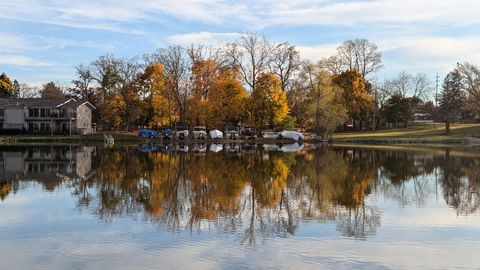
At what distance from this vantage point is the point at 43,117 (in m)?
83.8

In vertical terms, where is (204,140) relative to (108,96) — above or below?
below

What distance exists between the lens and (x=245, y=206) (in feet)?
58.0

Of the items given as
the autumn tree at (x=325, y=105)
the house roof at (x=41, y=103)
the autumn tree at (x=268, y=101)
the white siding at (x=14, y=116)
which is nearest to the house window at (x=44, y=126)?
the white siding at (x=14, y=116)

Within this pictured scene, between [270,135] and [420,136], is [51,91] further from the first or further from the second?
[420,136]

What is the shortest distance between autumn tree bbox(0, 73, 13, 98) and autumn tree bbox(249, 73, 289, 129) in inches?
1915

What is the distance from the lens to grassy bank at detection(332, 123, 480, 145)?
7581 centimetres

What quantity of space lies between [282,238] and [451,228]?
4891mm

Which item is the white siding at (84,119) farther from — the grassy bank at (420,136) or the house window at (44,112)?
the grassy bank at (420,136)

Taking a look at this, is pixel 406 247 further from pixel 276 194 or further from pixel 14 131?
pixel 14 131

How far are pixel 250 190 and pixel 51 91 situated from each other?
10644 cm

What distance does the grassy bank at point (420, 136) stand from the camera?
75.8 metres

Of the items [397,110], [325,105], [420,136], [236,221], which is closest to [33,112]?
[325,105]

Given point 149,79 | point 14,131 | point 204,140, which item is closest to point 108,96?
point 149,79

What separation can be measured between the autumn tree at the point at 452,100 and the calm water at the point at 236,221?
2405 inches
